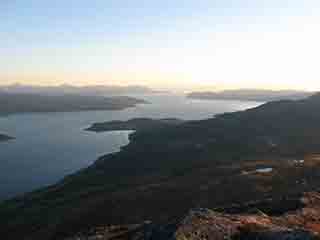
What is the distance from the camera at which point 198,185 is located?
70.6 metres

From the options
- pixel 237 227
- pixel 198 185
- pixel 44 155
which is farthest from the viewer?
pixel 44 155

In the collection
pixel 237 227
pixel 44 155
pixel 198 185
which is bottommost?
pixel 44 155

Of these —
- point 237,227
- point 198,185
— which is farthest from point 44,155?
point 237,227

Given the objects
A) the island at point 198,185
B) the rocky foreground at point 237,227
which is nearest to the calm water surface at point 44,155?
the island at point 198,185

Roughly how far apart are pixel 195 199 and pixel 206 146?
65181 millimetres

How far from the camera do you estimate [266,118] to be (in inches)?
5856

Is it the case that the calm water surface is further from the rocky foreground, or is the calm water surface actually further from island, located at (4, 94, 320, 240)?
the rocky foreground

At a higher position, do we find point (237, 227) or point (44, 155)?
point (237, 227)

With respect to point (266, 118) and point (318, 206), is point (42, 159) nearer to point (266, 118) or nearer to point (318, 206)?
point (266, 118)

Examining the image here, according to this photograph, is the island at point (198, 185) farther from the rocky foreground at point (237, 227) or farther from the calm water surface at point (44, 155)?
the calm water surface at point (44, 155)

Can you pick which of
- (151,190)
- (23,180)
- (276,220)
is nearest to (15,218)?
(151,190)

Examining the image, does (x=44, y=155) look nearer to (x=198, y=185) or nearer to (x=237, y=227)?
(x=198, y=185)

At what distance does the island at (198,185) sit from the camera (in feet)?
122

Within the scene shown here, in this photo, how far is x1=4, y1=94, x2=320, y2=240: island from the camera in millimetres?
37156
